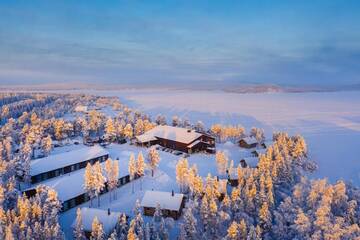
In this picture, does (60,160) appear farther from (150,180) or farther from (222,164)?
(222,164)

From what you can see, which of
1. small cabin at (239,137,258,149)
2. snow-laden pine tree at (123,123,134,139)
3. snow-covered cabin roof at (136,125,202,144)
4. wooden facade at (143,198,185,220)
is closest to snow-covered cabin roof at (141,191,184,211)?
wooden facade at (143,198,185,220)

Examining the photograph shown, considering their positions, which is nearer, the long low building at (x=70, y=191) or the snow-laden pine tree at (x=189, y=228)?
the snow-laden pine tree at (x=189, y=228)

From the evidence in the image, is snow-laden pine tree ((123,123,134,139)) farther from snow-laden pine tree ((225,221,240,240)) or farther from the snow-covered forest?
snow-laden pine tree ((225,221,240,240))

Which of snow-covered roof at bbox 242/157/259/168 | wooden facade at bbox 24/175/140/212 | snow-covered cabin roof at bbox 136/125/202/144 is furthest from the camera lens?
snow-covered cabin roof at bbox 136/125/202/144

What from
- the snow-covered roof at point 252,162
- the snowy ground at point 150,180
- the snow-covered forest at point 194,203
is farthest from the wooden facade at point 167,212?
the snow-covered roof at point 252,162

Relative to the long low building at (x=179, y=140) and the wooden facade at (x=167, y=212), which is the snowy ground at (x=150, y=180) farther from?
the long low building at (x=179, y=140)

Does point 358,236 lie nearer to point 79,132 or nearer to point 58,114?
point 79,132

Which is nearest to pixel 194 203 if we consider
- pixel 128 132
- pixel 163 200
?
pixel 163 200
